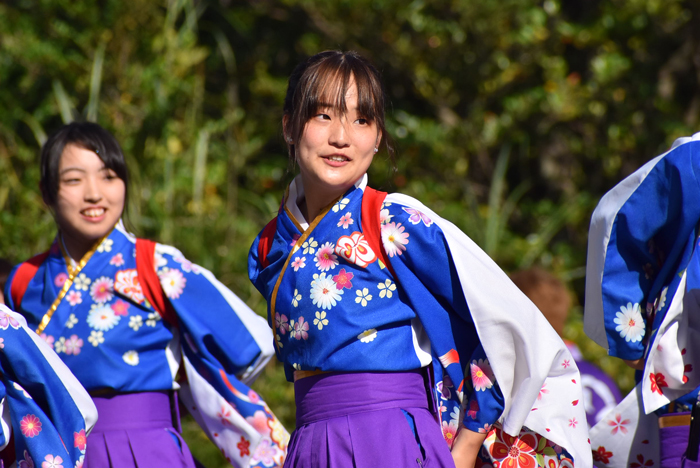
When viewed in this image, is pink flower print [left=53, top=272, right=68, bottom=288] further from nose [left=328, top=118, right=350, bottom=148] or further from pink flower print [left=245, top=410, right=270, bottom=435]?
nose [left=328, top=118, right=350, bottom=148]

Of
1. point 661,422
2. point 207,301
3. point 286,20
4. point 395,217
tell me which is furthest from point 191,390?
point 286,20

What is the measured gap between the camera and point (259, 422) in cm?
275

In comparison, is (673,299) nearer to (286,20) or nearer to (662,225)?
(662,225)

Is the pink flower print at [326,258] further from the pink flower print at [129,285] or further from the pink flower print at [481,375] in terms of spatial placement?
the pink flower print at [129,285]

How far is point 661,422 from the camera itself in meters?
2.33

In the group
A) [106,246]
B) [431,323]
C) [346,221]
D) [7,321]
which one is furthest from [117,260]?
[431,323]

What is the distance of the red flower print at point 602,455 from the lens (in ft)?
8.04

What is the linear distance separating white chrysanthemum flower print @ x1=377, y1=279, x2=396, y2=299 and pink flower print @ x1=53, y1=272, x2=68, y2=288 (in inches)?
46.3

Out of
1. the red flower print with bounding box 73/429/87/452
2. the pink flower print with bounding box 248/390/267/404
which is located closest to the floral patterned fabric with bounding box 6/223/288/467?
the pink flower print with bounding box 248/390/267/404

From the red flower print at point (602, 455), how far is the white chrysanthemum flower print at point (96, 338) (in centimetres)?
150

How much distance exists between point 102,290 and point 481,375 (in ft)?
4.19

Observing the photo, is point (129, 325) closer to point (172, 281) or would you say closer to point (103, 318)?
point (103, 318)

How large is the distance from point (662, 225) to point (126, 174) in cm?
168

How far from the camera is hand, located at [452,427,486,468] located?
195cm
